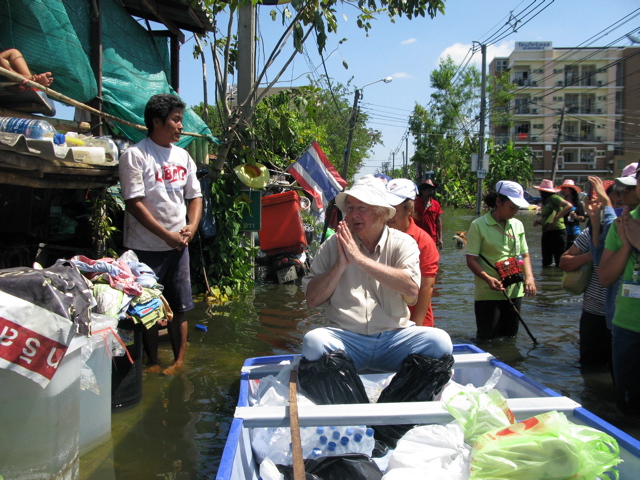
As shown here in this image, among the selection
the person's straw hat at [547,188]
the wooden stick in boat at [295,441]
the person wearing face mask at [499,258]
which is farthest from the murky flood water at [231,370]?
the person's straw hat at [547,188]

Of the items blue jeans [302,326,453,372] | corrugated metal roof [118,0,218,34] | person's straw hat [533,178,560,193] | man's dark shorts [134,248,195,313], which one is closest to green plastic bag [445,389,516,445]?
blue jeans [302,326,453,372]

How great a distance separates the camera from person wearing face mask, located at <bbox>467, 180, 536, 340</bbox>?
5.33 metres

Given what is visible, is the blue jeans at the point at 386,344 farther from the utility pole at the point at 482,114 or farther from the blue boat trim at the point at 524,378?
the utility pole at the point at 482,114

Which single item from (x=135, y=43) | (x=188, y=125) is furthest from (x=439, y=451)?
(x=135, y=43)

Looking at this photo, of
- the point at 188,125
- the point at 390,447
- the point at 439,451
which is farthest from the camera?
the point at 188,125

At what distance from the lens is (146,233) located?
14.5ft

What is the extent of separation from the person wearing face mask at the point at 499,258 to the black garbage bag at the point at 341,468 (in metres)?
2.99

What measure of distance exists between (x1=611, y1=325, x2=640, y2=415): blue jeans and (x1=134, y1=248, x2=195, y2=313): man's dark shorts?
328 cm

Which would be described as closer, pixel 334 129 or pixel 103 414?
pixel 103 414

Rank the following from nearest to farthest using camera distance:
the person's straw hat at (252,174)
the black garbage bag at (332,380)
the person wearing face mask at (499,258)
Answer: the black garbage bag at (332,380) < the person wearing face mask at (499,258) < the person's straw hat at (252,174)

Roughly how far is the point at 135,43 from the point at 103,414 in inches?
224

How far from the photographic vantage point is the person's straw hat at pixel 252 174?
7973 millimetres

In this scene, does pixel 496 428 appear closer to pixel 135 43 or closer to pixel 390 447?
pixel 390 447

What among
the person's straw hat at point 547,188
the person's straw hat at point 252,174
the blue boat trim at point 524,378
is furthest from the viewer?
the person's straw hat at point 547,188
